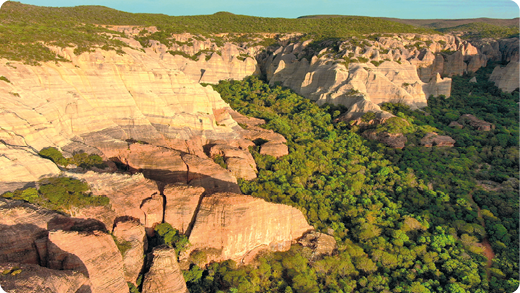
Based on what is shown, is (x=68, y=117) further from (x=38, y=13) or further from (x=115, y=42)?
(x=38, y=13)

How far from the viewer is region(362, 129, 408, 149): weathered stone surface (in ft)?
153

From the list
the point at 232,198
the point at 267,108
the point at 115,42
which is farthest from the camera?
the point at 267,108

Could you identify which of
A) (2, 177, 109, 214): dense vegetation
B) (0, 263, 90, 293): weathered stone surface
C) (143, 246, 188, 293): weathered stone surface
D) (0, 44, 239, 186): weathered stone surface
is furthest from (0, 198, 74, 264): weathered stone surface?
(143, 246, 188, 293): weathered stone surface

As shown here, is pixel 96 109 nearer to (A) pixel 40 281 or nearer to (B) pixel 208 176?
(B) pixel 208 176

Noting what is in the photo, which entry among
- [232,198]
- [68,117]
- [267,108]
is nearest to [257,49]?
[267,108]

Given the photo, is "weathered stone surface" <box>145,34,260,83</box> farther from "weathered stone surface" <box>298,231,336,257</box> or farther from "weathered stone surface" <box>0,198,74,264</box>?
"weathered stone surface" <box>0,198,74,264</box>

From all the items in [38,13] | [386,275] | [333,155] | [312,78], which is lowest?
[386,275]

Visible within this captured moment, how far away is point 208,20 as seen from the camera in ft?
386

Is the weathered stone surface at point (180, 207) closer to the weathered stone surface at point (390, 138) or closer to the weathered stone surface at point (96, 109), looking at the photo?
the weathered stone surface at point (96, 109)

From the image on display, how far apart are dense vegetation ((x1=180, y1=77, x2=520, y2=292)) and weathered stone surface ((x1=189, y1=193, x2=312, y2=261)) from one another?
4.24 ft

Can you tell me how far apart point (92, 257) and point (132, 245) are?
3.04 meters

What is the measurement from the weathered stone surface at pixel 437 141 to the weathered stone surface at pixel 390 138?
331 centimetres

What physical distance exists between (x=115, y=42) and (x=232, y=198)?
27425 millimetres

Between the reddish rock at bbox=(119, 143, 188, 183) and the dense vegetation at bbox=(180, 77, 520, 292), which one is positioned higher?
the reddish rock at bbox=(119, 143, 188, 183)
